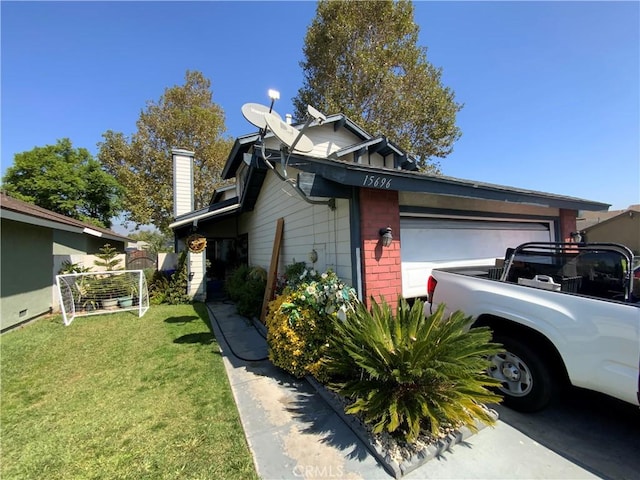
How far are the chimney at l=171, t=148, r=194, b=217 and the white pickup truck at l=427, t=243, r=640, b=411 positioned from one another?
34.3ft

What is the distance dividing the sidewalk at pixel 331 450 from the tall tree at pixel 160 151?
62.5ft

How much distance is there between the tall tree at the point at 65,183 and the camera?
63.9ft

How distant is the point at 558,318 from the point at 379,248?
2117 mm

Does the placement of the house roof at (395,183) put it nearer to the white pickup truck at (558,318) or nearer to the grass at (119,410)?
the white pickup truck at (558,318)

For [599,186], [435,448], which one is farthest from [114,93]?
[599,186]

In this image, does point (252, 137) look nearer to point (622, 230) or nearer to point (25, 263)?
point (25, 263)

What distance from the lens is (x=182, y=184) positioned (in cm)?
1119

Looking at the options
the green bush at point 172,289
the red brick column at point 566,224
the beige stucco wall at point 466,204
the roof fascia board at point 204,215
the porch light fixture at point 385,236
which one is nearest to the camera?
the porch light fixture at point 385,236

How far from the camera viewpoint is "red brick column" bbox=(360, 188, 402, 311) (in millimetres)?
3889

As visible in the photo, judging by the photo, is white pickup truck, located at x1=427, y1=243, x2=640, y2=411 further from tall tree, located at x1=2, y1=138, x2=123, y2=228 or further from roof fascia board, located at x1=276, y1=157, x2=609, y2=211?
tall tree, located at x1=2, y1=138, x2=123, y2=228

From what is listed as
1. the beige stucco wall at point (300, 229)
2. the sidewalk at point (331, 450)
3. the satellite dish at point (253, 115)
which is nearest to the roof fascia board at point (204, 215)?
the beige stucco wall at point (300, 229)

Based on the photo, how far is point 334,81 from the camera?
15.9m

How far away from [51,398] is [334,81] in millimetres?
17532

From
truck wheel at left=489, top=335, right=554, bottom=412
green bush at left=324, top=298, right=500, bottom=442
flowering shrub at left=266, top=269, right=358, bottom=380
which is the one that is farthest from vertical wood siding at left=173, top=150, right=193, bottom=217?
truck wheel at left=489, top=335, right=554, bottom=412
